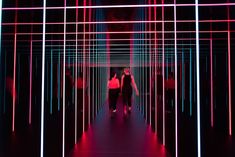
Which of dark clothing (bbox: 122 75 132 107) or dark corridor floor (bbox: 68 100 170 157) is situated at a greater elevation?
dark clothing (bbox: 122 75 132 107)

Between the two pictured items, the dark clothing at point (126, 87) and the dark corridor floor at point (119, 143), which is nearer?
the dark corridor floor at point (119, 143)

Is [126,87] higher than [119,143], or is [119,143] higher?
[126,87]

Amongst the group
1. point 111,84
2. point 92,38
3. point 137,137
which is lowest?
point 137,137

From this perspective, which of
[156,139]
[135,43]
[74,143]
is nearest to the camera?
[74,143]

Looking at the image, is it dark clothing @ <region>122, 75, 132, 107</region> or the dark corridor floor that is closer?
the dark corridor floor

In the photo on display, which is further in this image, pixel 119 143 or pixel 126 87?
pixel 126 87

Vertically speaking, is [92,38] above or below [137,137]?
above

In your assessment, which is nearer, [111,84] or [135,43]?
[135,43]

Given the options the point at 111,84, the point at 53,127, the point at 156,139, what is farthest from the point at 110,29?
the point at 156,139

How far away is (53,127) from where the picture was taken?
6.37 m

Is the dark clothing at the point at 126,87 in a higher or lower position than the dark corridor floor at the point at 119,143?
higher
